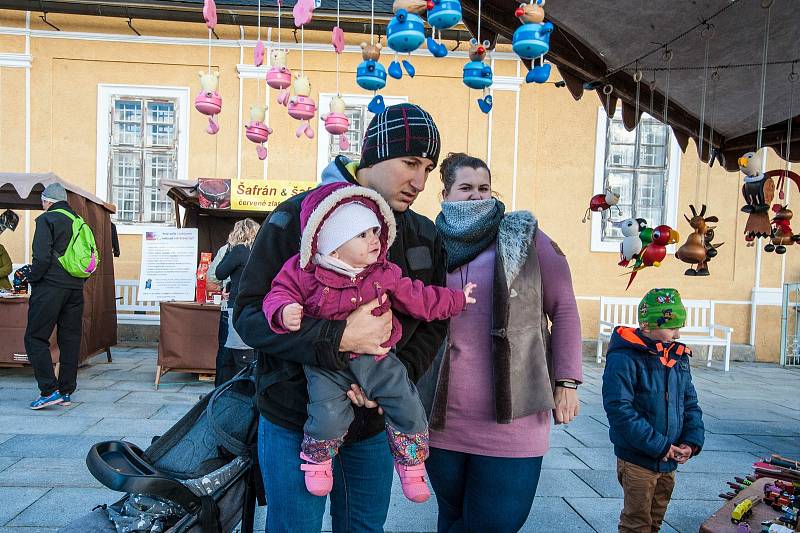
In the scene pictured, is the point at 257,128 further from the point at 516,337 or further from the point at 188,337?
the point at 516,337

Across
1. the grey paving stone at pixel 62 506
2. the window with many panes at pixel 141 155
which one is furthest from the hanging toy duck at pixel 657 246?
the window with many panes at pixel 141 155

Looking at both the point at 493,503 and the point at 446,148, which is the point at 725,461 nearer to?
the point at 493,503

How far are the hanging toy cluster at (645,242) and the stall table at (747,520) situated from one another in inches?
63.5

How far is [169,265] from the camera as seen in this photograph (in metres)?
7.54

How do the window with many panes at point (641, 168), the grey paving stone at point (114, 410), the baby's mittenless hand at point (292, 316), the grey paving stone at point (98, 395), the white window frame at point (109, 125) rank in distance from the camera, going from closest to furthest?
the baby's mittenless hand at point (292, 316)
the grey paving stone at point (114, 410)
the grey paving stone at point (98, 395)
the white window frame at point (109, 125)
the window with many panes at point (641, 168)

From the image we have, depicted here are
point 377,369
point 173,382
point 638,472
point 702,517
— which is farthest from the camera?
point 173,382

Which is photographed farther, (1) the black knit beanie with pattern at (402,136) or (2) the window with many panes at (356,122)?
(2) the window with many panes at (356,122)

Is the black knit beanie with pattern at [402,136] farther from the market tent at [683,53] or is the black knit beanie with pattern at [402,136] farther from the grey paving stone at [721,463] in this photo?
the grey paving stone at [721,463]

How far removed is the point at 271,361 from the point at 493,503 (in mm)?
931

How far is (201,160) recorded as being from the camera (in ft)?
32.6

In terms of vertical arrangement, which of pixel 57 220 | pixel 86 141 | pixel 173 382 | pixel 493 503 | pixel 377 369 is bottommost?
pixel 173 382

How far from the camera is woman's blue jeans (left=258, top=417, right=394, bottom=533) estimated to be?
1501mm

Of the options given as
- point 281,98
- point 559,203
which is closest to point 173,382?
point 281,98

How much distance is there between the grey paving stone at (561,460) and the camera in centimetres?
418
